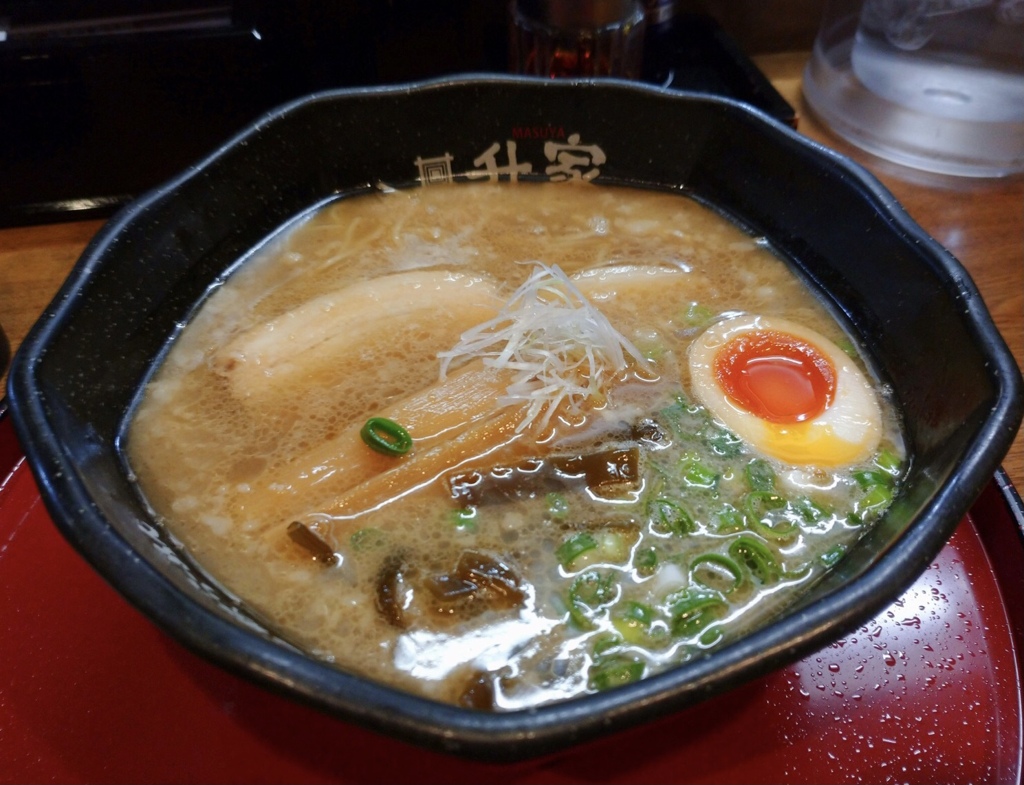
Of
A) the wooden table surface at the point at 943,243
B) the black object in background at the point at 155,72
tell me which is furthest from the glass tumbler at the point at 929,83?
the black object in background at the point at 155,72

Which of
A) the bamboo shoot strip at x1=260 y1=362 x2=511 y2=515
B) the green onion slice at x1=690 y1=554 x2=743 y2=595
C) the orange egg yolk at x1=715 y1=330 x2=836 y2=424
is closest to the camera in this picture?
the green onion slice at x1=690 y1=554 x2=743 y2=595

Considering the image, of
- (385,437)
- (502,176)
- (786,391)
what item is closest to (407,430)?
(385,437)

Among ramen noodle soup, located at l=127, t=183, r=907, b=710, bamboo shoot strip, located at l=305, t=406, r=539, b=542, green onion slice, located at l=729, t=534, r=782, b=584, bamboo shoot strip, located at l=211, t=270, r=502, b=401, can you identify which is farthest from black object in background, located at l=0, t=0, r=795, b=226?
green onion slice, located at l=729, t=534, r=782, b=584

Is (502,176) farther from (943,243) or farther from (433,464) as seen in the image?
(943,243)

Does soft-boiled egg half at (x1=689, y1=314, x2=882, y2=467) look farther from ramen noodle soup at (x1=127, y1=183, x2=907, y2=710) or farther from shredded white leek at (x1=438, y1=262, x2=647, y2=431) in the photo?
shredded white leek at (x1=438, y1=262, x2=647, y2=431)

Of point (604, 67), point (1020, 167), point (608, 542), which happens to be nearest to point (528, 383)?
point (608, 542)

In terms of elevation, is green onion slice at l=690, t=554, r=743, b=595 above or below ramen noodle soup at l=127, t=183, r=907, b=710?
below

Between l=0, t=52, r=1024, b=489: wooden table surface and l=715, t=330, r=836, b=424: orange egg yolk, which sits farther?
l=0, t=52, r=1024, b=489: wooden table surface
